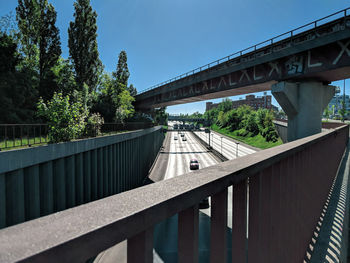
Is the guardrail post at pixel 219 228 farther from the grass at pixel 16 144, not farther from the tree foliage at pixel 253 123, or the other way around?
the tree foliage at pixel 253 123

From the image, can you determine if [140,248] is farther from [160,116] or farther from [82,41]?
[160,116]

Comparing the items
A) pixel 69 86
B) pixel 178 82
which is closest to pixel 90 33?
pixel 69 86

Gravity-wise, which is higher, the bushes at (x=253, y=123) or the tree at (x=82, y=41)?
the tree at (x=82, y=41)

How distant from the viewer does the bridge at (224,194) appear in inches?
34.2

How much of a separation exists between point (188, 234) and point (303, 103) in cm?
1614

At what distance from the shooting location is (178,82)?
101 ft

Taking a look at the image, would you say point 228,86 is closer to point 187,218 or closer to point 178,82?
point 178,82

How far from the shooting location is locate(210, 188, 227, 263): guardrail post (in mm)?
1669

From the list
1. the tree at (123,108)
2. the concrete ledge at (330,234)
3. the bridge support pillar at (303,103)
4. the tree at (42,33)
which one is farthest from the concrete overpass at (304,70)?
the tree at (42,33)

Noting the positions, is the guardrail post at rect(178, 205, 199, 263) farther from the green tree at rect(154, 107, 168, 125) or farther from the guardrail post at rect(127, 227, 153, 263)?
the green tree at rect(154, 107, 168, 125)

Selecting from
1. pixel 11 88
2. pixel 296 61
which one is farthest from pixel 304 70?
pixel 11 88

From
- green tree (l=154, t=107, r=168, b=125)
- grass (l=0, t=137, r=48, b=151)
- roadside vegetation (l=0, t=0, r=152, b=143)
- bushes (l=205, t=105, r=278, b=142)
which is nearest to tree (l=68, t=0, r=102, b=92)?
roadside vegetation (l=0, t=0, r=152, b=143)

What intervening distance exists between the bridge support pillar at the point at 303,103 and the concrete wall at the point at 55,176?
47.8 feet

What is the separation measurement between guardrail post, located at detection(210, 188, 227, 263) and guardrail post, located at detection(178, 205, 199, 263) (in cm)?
33
